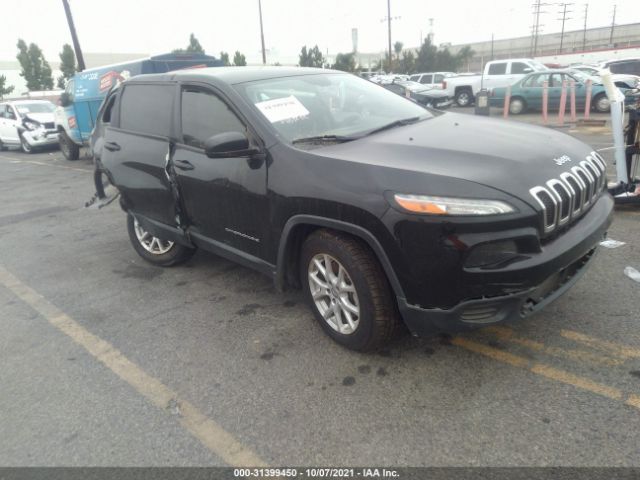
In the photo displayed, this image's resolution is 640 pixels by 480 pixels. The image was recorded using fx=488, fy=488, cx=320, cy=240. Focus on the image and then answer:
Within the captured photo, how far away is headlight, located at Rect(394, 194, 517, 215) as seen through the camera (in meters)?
2.34

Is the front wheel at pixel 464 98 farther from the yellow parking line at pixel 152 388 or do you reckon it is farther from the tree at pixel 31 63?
the tree at pixel 31 63

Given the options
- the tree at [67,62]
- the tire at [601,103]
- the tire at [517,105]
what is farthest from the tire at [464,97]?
the tree at [67,62]

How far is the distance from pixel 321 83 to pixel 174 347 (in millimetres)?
2258

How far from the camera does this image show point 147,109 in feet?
14.1

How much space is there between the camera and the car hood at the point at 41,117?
15.7 metres

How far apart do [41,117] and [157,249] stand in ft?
45.5

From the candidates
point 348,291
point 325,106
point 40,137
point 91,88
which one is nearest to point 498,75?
point 91,88

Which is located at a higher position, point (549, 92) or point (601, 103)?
point (549, 92)

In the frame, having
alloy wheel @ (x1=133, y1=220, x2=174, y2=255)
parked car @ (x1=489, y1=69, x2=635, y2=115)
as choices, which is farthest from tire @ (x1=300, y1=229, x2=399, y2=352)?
parked car @ (x1=489, y1=69, x2=635, y2=115)

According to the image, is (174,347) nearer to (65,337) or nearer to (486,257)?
(65,337)

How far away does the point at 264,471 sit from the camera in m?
2.21

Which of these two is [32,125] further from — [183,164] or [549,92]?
[549,92]

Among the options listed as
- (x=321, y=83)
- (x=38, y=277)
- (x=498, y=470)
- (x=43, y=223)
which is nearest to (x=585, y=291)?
(x=498, y=470)

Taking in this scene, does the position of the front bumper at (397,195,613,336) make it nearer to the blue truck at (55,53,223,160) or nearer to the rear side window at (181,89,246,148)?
the rear side window at (181,89,246,148)
